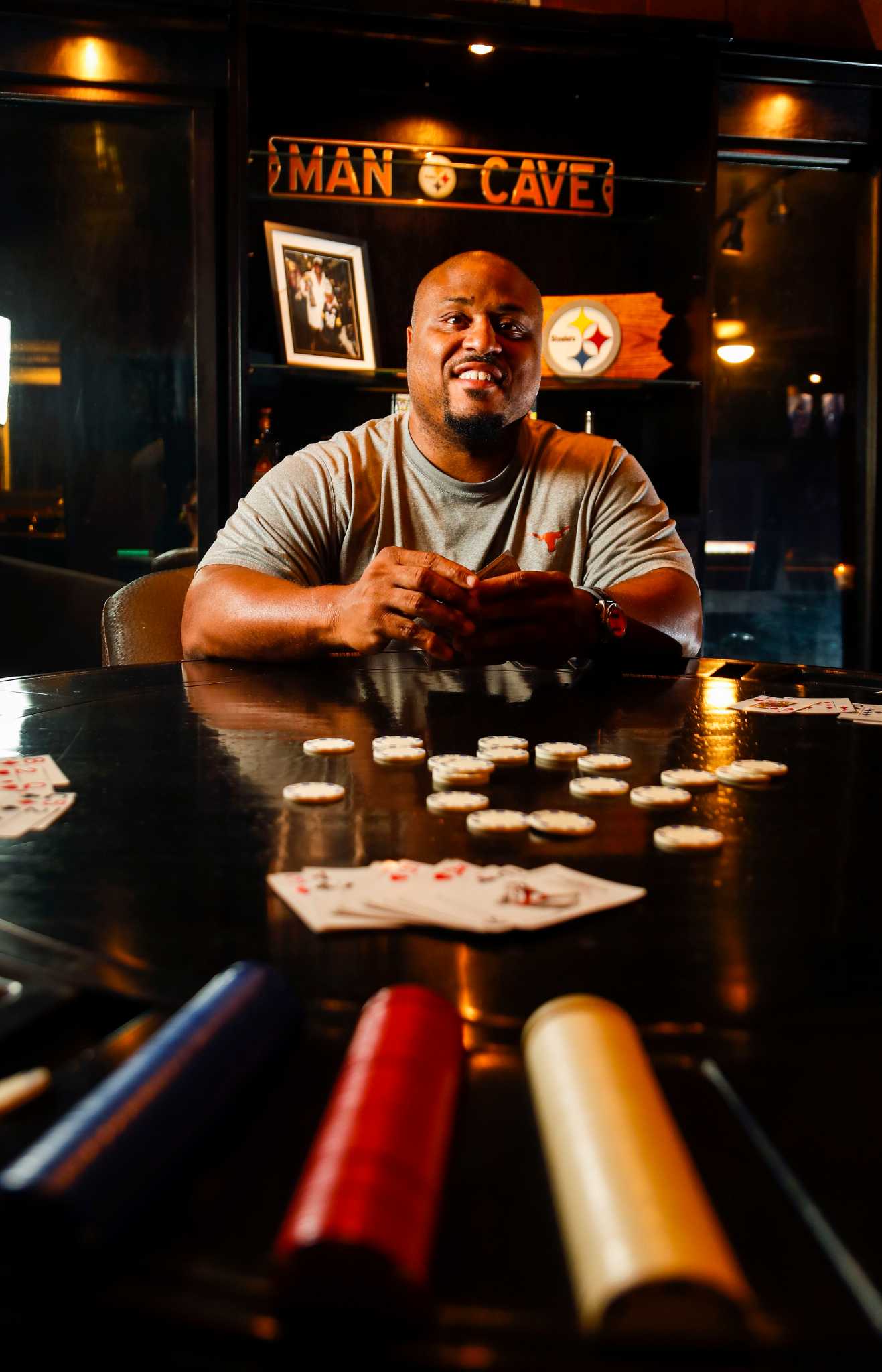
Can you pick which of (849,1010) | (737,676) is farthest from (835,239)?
(849,1010)

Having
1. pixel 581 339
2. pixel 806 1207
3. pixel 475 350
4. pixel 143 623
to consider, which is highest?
pixel 581 339

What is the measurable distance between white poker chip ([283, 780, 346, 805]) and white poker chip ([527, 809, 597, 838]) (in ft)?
0.65

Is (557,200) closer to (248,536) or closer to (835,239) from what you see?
(835,239)

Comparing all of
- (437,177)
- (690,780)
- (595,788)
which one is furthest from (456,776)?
(437,177)

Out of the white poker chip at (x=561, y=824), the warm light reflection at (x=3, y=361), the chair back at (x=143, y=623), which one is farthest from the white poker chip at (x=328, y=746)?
the warm light reflection at (x=3, y=361)

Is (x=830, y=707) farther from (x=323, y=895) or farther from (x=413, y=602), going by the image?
(x=323, y=895)

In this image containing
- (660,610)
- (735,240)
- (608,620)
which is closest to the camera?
(608,620)

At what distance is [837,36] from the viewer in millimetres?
3848

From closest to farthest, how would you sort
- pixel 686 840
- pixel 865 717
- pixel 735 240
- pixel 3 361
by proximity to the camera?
pixel 686 840, pixel 865 717, pixel 3 361, pixel 735 240

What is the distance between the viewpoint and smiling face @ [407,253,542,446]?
7.99ft

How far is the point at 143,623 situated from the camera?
236cm

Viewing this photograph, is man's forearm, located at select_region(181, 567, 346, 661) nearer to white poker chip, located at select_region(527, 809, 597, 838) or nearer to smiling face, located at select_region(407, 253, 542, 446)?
smiling face, located at select_region(407, 253, 542, 446)

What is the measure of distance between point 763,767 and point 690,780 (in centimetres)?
11

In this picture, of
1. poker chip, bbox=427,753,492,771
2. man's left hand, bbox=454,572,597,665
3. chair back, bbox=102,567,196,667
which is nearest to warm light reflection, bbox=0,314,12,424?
chair back, bbox=102,567,196,667
